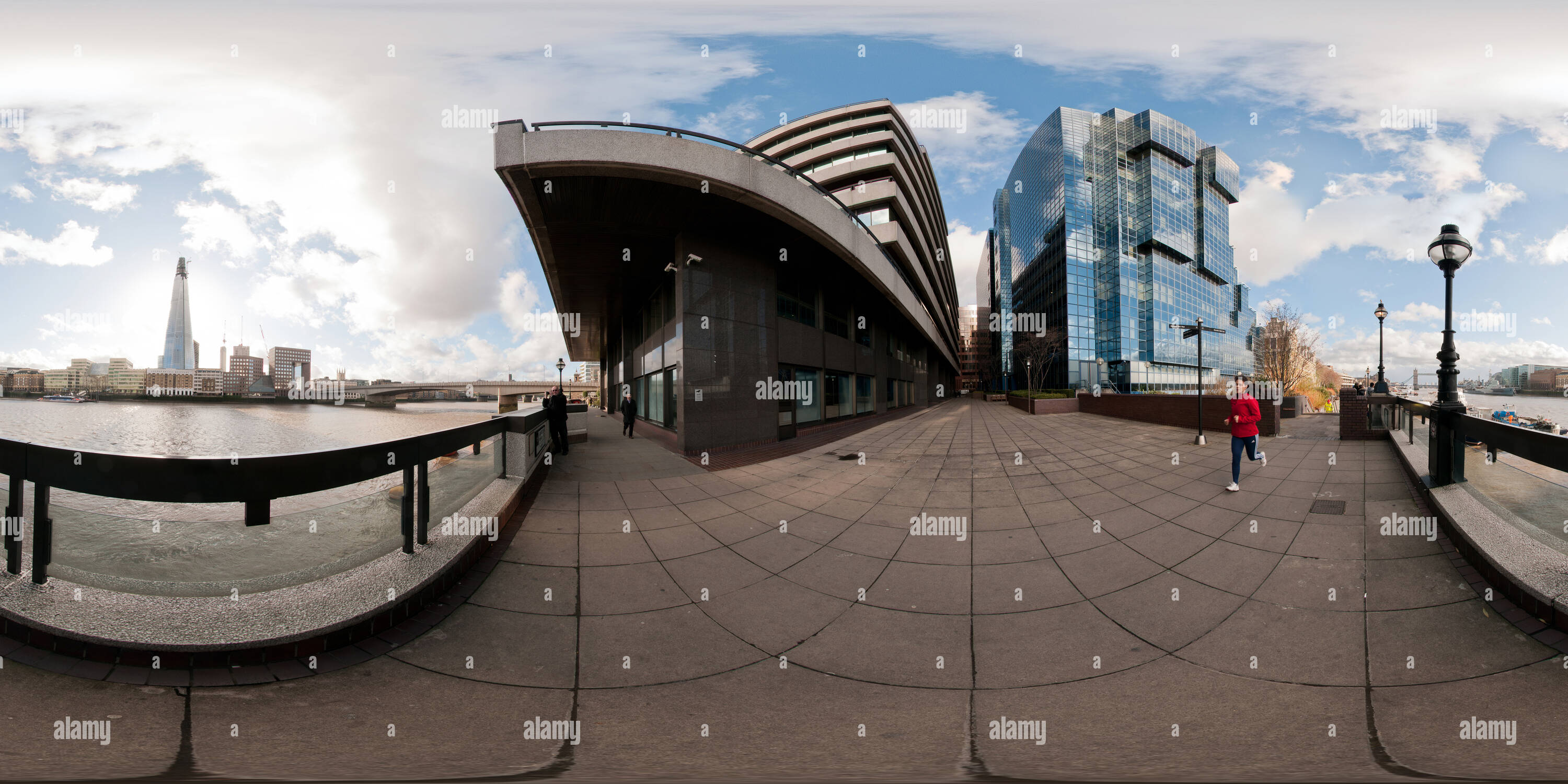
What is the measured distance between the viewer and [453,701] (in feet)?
9.43

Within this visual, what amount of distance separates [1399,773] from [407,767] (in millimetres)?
4973

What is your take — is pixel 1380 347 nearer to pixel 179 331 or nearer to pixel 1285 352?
pixel 1285 352

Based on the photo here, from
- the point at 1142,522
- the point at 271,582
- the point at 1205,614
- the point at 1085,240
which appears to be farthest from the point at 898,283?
the point at 1085,240

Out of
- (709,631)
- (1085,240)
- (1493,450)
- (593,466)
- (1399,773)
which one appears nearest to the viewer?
(1399,773)

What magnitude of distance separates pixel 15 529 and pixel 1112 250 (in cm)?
7892

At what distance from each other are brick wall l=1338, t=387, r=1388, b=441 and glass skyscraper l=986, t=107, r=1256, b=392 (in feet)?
145

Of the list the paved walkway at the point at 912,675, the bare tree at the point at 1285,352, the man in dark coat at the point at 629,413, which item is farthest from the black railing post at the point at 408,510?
the bare tree at the point at 1285,352

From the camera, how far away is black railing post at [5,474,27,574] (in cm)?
355

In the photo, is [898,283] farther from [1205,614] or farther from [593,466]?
[1205,614]

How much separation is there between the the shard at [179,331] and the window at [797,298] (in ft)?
273

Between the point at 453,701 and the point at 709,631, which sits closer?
the point at 453,701

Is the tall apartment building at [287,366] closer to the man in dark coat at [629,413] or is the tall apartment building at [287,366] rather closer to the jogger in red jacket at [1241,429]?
the man in dark coat at [629,413]

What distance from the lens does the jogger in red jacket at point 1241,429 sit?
7125 millimetres

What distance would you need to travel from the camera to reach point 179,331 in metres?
63.7
